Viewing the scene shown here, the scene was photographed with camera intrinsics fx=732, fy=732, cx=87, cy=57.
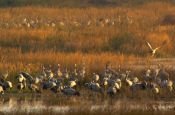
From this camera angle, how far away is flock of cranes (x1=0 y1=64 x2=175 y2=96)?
61.5 ft

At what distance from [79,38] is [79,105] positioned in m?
11.2

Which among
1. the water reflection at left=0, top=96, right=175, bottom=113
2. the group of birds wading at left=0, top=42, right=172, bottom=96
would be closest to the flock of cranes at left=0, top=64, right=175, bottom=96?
the group of birds wading at left=0, top=42, right=172, bottom=96

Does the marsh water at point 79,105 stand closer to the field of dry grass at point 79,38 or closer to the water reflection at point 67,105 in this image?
the water reflection at point 67,105

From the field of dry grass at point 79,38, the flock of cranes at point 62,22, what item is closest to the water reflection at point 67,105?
the field of dry grass at point 79,38

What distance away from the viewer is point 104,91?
18.7 m

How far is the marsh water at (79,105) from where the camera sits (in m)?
15.4

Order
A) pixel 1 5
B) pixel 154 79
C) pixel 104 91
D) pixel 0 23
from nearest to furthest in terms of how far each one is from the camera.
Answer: pixel 104 91, pixel 154 79, pixel 0 23, pixel 1 5

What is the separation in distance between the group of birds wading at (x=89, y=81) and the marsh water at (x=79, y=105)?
0.31 metres

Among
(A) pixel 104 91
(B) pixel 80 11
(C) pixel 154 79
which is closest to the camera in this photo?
(A) pixel 104 91

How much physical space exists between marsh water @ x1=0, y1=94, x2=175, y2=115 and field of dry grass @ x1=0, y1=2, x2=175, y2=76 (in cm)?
296

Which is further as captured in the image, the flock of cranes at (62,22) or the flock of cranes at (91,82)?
the flock of cranes at (62,22)

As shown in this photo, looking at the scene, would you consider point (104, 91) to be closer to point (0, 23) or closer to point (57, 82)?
point (57, 82)

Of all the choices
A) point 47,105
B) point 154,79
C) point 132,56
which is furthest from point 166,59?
point 47,105

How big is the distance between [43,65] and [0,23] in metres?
12.5
